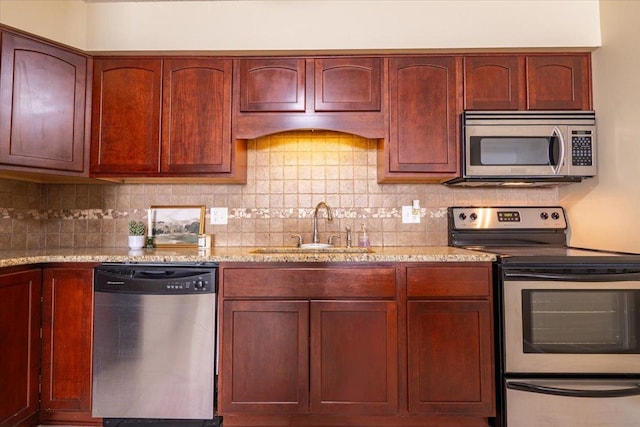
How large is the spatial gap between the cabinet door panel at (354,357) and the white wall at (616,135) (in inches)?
53.5

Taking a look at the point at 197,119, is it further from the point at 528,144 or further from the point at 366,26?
the point at 528,144

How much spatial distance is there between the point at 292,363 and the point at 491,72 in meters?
2.04

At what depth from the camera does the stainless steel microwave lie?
2219 mm

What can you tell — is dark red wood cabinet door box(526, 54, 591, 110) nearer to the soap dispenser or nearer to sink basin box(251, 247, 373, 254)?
the soap dispenser

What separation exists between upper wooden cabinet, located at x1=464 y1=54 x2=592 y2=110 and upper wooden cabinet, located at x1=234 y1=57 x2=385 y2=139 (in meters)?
0.57

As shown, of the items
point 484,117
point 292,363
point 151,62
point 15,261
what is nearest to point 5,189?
point 15,261

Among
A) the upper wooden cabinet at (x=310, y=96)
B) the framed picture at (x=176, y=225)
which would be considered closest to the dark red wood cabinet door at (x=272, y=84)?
the upper wooden cabinet at (x=310, y=96)

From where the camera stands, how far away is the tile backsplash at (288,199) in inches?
102

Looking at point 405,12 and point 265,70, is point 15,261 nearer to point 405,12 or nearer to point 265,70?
point 265,70

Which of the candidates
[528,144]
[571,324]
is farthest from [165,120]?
[571,324]

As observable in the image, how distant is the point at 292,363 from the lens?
192 cm

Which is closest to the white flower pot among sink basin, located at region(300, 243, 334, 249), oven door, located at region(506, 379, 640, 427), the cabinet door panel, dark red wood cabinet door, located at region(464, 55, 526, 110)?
sink basin, located at region(300, 243, 334, 249)

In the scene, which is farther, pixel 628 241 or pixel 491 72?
pixel 491 72

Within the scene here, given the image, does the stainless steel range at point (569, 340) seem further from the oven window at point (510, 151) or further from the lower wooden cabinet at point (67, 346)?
the lower wooden cabinet at point (67, 346)
